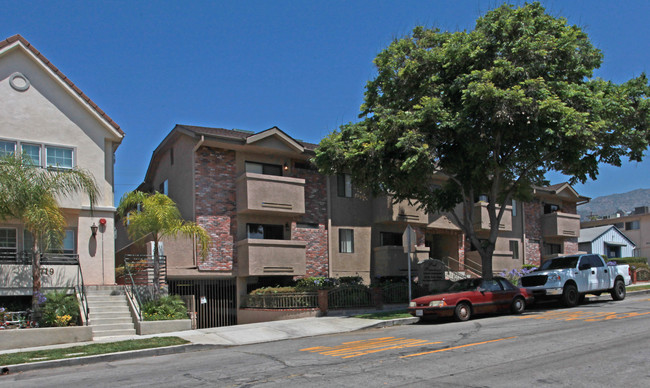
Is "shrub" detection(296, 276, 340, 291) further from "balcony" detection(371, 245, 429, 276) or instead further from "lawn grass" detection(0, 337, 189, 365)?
"lawn grass" detection(0, 337, 189, 365)

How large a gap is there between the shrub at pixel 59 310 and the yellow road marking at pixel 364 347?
25.6 ft

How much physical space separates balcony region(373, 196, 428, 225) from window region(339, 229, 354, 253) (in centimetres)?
159

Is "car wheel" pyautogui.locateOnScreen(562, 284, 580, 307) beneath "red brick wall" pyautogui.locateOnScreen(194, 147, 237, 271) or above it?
beneath

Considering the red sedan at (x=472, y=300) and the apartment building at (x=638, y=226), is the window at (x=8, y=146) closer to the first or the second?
the red sedan at (x=472, y=300)

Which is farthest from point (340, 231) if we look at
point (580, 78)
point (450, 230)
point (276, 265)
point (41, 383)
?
point (41, 383)

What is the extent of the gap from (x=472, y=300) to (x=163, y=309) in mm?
9657

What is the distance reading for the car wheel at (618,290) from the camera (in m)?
22.8

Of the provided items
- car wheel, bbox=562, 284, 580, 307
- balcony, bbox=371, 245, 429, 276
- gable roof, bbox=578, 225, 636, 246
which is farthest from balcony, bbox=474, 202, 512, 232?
gable roof, bbox=578, 225, 636, 246

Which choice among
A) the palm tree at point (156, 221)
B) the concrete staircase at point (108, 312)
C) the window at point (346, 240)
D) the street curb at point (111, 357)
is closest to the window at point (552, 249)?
the window at point (346, 240)

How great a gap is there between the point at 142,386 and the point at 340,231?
18832 mm

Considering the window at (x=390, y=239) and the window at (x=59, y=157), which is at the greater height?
the window at (x=59, y=157)

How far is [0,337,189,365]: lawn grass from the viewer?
13.2 metres

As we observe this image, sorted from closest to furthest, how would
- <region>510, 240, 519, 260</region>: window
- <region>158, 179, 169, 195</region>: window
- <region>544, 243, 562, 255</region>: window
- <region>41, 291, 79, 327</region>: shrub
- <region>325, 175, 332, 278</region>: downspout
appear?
1. <region>41, 291, 79, 327</region>: shrub
2. <region>325, 175, 332, 278</region>: downspout
3. <region>158, 179, 169, 195</region>: window
4. <region>510, 240, 519, 260</region>: window
5. <region>544, 243, 562, 255</region>: window

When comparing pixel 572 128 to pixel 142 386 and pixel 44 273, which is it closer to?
pixel 142 386
